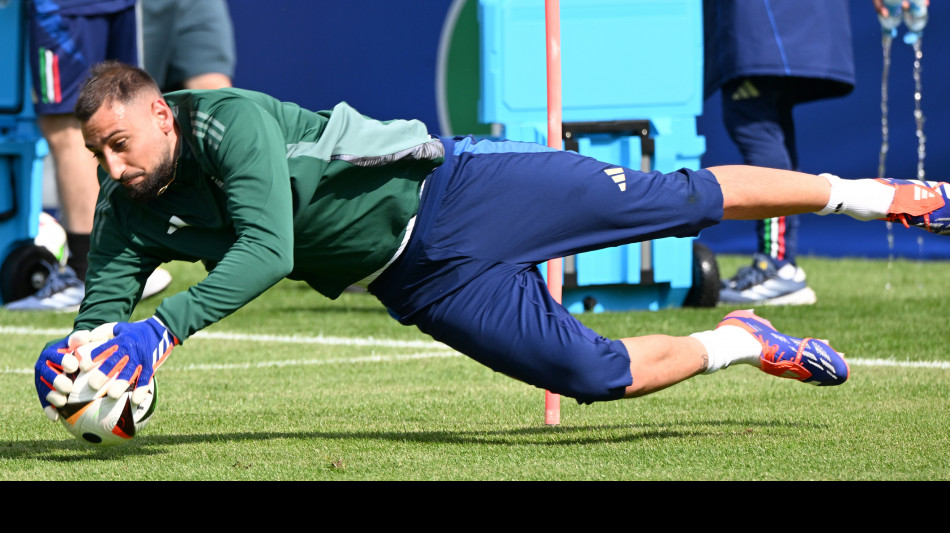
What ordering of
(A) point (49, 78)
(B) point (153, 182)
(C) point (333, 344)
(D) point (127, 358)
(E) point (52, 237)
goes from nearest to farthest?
(D) point (127, 358)
(B) point (153, 182)
(C) point (333, 344)
(A) point (49, 78)
(E) point (52, 237)

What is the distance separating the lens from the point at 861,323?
21.1 feet

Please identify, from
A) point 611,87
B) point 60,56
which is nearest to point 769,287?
point 611,87

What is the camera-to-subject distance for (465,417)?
4.33 metres

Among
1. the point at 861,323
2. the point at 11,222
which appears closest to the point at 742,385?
the point at 861,323

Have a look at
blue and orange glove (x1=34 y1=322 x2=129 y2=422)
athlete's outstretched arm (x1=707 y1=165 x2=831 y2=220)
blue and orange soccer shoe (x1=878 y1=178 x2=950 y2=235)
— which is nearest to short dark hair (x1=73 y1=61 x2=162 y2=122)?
blue and orange glove (x1=34 y1=322 x2=129 y2=422)

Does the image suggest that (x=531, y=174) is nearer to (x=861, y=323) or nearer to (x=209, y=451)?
(x=209, y=451)

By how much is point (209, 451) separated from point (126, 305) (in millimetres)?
462

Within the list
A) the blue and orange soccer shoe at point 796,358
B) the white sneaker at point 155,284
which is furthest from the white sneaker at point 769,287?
the blue and orange soccer shoe at point 796,358

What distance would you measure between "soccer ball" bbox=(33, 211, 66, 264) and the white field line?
1433 millimetres

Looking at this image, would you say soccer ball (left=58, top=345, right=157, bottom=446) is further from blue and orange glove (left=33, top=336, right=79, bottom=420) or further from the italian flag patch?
the italian flag patch

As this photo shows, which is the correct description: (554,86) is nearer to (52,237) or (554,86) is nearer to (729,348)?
(729,348)

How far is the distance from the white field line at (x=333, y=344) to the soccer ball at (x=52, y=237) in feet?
4.70

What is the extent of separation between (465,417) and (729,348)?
0.92m

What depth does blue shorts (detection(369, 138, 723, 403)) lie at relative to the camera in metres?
3.57
